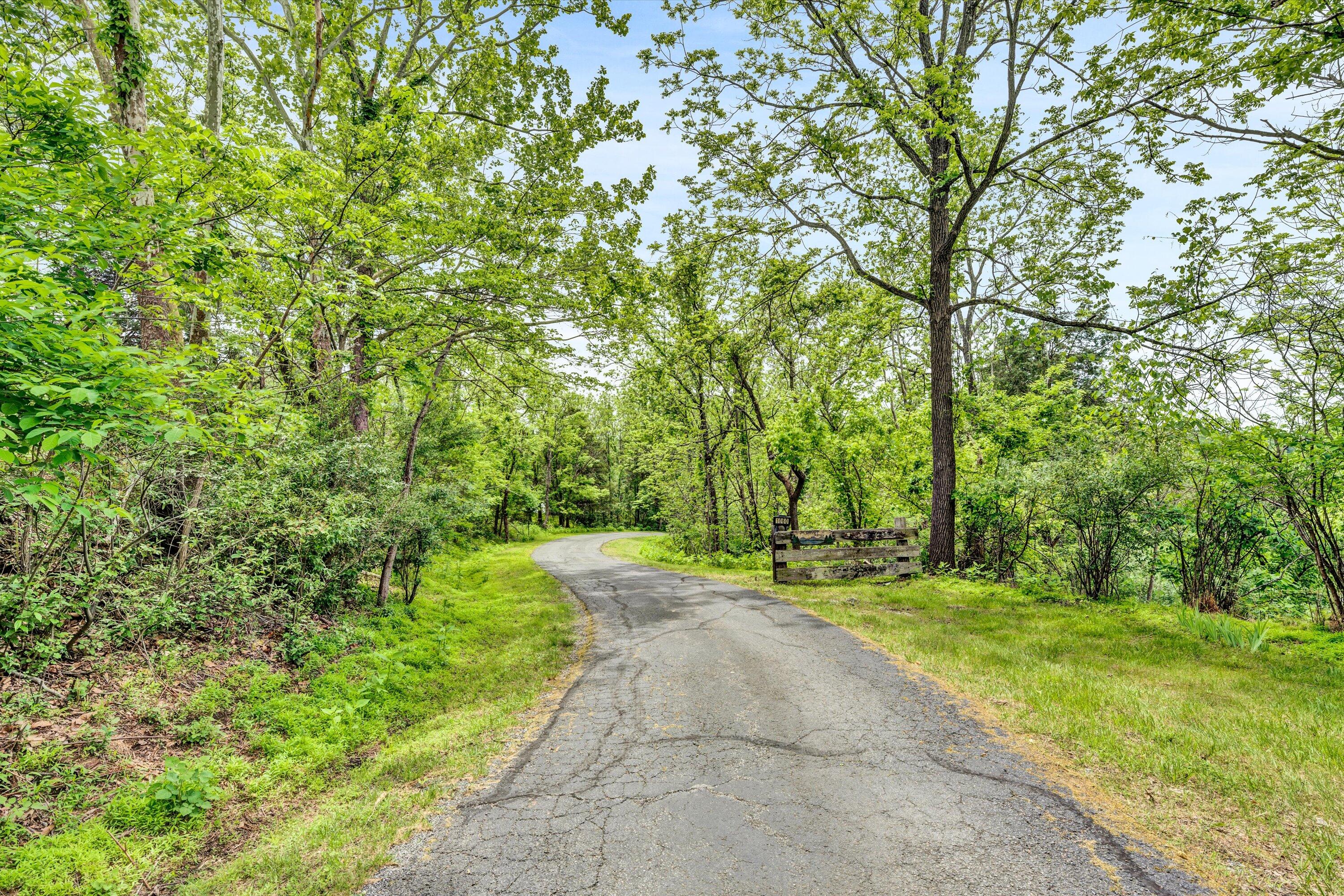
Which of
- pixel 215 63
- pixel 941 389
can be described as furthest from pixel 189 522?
pixel 941 389

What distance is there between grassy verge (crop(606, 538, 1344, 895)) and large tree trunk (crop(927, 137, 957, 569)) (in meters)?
2.73

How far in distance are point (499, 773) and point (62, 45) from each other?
11382 mm

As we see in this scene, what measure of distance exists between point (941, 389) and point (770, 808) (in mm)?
10119

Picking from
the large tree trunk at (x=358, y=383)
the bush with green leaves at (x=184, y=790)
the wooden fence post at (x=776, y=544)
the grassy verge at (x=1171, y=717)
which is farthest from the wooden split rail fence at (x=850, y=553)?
the bush with green leaves at (x=184, y=790)

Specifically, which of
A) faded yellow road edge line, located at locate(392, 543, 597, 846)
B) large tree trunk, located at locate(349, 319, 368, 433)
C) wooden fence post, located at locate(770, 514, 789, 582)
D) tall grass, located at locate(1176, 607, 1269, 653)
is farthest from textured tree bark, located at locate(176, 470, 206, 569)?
tall grass, located at locate(1176, 607, 1269, 653)

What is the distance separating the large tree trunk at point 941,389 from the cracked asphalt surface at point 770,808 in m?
6.51

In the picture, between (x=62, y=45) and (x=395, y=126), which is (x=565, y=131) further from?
(x=62, y=45)

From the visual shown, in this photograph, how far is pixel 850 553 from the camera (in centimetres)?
1181

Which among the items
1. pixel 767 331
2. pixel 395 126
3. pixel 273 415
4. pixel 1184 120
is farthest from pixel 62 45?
pixel 1184 120

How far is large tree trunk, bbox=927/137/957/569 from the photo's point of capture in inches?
435

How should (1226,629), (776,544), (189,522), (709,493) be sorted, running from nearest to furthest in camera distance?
(189,522), (1226,629), (776,544), (709,493)

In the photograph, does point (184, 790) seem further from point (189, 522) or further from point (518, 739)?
point (189, 522)

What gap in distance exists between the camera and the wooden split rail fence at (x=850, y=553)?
11.7m

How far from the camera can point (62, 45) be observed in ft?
23.2
